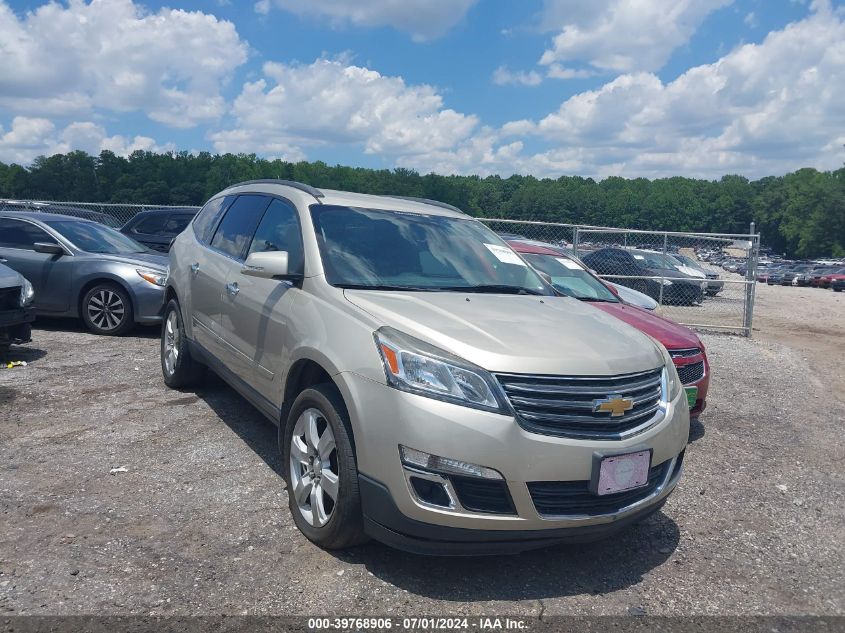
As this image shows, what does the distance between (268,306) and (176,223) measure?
38.1 ft

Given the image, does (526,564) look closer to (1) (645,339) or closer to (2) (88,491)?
(1) (645,339)

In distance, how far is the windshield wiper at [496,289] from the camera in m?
4.25

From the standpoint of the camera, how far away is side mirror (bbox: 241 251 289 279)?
13.2 ft

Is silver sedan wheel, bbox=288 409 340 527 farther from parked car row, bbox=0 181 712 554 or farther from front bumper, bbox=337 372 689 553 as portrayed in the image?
front bumper, bbox=337 372 689 553

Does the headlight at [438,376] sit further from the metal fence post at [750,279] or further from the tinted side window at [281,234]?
the metal fence post at [750,279]

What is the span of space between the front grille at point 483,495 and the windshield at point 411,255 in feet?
4.35

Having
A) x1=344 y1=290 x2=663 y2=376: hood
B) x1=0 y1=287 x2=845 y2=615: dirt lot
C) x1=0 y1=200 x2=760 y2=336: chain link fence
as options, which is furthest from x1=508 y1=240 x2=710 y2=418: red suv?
x1=0 y1=200 x2=760 y2=336: chain link fence

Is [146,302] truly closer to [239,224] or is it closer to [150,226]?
[239,224]

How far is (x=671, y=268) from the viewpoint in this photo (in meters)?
18.0

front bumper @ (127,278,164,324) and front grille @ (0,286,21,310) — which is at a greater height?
front grille @ (0,286,21,310)

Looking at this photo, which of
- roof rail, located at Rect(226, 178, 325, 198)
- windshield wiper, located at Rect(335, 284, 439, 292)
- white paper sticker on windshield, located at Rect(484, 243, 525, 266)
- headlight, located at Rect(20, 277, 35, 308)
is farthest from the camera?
headlight, located at Rect(20, 277, 35, 308)

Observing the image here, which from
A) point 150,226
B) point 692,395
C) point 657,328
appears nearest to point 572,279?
point 657,328

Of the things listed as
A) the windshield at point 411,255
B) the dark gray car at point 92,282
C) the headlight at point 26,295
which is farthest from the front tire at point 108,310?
the windshield at point 411,255

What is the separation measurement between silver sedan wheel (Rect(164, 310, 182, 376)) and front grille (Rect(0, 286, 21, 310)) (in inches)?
82.1
